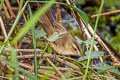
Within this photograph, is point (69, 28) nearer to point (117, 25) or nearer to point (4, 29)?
point (117, 25)

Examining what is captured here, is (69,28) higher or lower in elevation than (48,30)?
lower

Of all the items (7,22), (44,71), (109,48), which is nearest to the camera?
(44,71)

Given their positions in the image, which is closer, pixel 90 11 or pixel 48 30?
pixel 48 30

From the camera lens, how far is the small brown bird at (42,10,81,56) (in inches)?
65.2

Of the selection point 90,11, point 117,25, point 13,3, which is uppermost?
A: point 13,3

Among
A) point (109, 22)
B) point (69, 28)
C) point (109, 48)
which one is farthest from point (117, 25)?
point (109, 48)

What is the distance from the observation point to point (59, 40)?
5.59 ft

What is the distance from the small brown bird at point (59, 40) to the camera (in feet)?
5.43

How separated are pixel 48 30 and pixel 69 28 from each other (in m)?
1.31

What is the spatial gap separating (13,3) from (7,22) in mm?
1315

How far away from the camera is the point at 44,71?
1.39 metres

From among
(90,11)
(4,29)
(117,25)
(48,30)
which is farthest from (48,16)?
(117,25)

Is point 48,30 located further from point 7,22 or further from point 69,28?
point 69,28

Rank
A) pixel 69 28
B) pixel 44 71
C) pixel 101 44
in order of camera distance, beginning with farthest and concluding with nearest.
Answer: pixel 69 28, pixel 101 44, pixel 44 71
